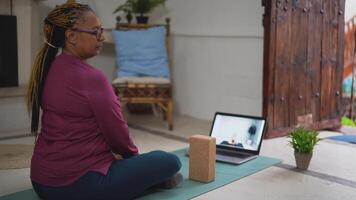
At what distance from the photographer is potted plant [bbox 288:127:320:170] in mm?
2574

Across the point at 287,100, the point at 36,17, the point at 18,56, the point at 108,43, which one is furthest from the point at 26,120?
the point at 287,100

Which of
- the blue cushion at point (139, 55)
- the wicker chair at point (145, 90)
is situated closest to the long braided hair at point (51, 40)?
the wicker chair at point (145, 90)

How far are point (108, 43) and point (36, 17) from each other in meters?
0.86

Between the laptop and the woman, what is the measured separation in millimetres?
932

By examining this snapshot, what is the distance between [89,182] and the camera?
1880 mm

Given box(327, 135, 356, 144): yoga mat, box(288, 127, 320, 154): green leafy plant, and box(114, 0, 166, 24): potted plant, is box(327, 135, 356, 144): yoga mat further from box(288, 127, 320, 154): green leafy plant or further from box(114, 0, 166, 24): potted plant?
box(114, 0, 166, 24): potted plant

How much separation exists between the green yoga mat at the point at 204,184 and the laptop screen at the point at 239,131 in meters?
0.13

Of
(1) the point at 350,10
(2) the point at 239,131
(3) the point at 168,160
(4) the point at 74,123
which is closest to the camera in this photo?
(4) the point at 74,123

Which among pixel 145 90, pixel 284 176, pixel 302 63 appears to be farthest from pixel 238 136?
pixel 145 90

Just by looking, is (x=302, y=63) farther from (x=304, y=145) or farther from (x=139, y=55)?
(x=139, y=55)

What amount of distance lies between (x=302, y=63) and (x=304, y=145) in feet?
3.90

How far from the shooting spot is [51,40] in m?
1.94

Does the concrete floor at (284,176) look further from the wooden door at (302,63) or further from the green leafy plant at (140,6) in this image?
the green leafy plant at (140,6)

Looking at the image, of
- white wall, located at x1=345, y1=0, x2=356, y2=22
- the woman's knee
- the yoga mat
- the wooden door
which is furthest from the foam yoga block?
white wall, located at x1=345, y1=0, x2=356, y2=22
